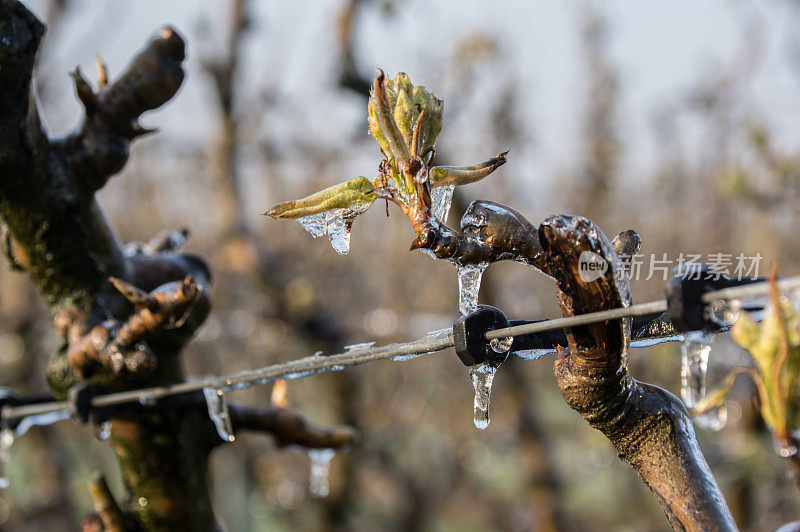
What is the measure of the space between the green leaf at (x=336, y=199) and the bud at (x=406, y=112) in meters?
0.07

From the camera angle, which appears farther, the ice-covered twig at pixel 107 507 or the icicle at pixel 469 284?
the ice-covered twig at pixel 107 507

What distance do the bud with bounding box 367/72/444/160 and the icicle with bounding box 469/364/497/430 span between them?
407mm

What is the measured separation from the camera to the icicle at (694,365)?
1009 mm

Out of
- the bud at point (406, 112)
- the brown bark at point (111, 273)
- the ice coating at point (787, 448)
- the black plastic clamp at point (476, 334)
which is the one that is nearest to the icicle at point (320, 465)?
the brown bark at point (111, 273)

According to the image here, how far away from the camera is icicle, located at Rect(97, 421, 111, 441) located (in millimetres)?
1876

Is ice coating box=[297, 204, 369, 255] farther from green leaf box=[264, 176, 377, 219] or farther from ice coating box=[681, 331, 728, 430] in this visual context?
ice coating box=[681, 331, 728, 430]

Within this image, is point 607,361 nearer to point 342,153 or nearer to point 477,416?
point 477,416

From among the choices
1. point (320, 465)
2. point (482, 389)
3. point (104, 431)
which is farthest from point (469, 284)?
point (320, 465)

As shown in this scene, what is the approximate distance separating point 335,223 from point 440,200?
0.17 metres

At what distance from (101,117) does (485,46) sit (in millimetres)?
6567

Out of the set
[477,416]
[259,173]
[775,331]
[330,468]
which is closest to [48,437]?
[330,468]

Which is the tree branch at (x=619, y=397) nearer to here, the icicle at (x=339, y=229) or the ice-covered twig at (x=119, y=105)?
the icicle at (x=339, y=229)

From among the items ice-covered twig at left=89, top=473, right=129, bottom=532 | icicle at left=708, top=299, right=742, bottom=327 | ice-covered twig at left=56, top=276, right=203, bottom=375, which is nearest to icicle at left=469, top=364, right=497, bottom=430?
icicle at left=708, top=299, right=742, bottom=327

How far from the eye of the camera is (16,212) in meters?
1.80
